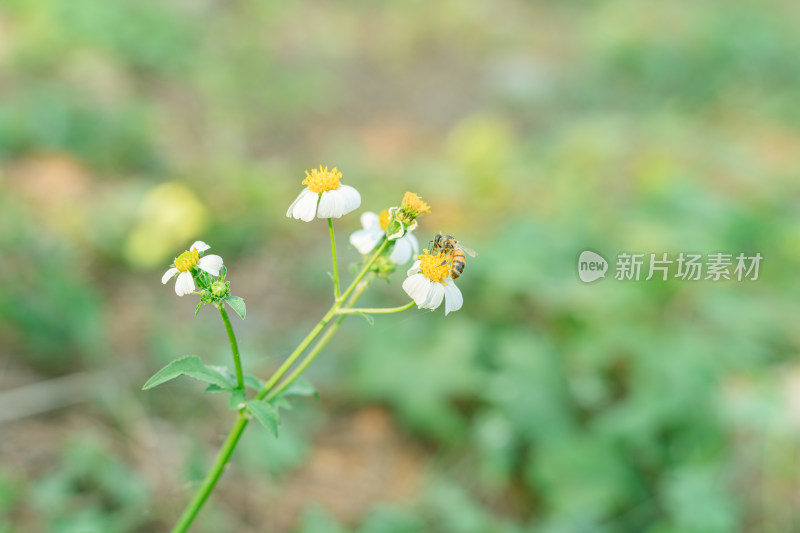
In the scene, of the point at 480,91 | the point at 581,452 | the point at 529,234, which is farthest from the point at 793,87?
the point at 581,452

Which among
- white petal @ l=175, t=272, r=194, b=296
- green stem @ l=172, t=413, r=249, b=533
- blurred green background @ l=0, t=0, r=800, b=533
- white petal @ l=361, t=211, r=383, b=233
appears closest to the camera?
white petal @ l=175, t=272, r=194, b=296

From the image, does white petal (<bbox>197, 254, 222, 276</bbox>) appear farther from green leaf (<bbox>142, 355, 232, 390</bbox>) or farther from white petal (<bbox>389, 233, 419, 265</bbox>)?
white petal (<bbox>389, 233, 419, 265</bbox>)

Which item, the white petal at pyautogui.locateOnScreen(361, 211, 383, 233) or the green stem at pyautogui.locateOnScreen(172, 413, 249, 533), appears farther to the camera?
the white petal at pyautogui.locateOnScreen(361, 211, 383, 233)

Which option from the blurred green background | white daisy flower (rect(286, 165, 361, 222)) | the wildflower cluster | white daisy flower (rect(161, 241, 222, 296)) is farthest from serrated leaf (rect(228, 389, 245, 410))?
the blurred green background

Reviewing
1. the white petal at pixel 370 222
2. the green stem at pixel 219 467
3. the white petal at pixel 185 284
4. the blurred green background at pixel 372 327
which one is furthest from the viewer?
the blurred green background at pixel 372 327

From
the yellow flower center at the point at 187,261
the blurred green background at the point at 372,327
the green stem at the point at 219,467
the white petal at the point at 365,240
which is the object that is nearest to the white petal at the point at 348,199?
the white petal at the point at 365,240

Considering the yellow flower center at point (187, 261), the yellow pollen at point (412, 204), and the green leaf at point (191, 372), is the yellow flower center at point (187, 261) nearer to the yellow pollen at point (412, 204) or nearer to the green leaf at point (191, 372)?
the green leaf at point (191, 372)

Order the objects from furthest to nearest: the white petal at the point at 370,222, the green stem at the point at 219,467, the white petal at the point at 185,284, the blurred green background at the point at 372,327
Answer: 1. the blurred green background at the point at 372,327
2. the white petal at the point at 370,222
3. the green stem at the point at 219,467
4. the white petal at the point at 185,284
